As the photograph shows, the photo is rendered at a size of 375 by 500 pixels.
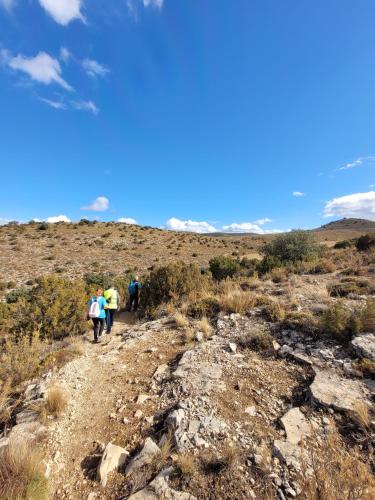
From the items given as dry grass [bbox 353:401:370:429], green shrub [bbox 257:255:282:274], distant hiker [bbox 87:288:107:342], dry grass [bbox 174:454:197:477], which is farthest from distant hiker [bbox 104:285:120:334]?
green shrub [bbox 257:255:282:274]

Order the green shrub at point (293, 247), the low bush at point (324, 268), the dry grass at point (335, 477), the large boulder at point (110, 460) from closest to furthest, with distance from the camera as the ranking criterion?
the dry grass at point (335, 477) < the large boulder at point (110, 460) < the low bush at point (324, 268) < the green shrub at point (293, 247)

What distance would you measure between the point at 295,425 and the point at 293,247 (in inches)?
784

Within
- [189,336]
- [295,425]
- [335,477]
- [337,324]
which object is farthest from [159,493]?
[337,324]

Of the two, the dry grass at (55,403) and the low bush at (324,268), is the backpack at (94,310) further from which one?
Result: the low bush at (324,268)

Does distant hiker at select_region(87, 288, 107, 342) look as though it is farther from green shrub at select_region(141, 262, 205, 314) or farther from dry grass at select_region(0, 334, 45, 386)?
green shrub at select_region(141, 262, 205, 314)

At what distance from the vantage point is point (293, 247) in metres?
21.7

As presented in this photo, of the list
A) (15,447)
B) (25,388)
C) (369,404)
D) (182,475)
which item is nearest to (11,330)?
(25,388)

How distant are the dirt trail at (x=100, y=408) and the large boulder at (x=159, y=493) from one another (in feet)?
1.11

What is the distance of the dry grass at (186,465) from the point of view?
2.80m

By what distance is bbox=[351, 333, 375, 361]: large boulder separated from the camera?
4.69m

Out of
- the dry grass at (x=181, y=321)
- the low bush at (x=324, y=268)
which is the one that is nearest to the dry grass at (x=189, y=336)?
the dry grass at (x=181, y=321)

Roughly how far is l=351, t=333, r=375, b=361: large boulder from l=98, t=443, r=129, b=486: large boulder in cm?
433

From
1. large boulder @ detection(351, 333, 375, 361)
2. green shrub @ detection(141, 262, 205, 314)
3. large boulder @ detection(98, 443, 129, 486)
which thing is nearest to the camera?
large boulder @ detection(98, 443, 129, 486)

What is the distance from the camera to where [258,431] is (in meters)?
3.39
